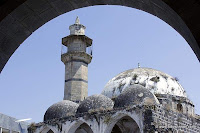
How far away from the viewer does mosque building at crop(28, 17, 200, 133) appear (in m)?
18.5

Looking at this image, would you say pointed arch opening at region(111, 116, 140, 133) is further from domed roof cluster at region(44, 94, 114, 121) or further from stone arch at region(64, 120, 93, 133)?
stone arch at region(64, 120, 93, 133)

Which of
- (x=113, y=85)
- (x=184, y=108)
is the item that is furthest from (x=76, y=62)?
(x=184, y=108)

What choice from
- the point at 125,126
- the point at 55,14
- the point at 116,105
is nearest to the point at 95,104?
the point at 116,105

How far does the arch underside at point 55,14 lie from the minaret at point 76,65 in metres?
22.6

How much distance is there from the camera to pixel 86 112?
66.7ft

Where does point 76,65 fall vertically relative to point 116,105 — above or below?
above

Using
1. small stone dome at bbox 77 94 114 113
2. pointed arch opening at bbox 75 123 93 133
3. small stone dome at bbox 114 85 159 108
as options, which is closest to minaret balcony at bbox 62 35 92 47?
small stone dome at bbox 77 94 114 113

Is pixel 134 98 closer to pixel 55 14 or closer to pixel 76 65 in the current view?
pixel 76 65

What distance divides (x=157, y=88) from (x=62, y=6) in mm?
23089

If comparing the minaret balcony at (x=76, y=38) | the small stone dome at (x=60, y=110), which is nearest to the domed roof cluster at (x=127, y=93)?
the small stone dome at (x=60, y=110)

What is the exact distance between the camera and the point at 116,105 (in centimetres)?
1978

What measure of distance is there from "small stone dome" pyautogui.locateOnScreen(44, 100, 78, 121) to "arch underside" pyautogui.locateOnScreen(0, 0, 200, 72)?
60.0ft

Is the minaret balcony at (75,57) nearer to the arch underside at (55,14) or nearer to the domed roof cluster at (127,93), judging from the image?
the domed roof cluster at (127,93)

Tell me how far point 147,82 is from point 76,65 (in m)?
6.18
